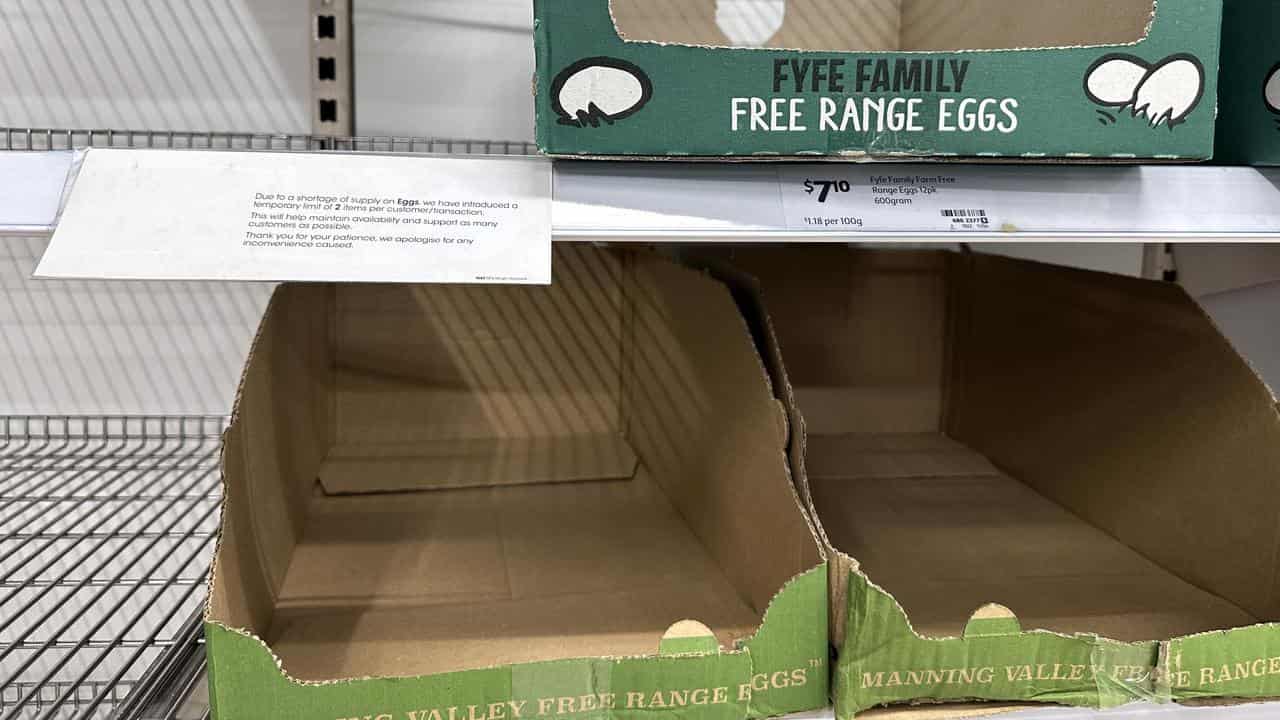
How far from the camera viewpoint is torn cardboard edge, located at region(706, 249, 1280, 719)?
1.90ft

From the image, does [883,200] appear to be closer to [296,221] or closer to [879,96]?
[879,96]

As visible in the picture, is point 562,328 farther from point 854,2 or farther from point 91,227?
point 91,227

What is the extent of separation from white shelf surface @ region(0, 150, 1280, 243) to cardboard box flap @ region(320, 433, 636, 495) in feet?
1.78

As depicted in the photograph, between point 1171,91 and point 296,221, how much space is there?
20.5 inches

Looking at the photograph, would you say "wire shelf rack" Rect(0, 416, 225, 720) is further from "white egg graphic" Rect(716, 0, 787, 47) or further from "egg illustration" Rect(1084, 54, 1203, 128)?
"egg illustration" Rect(1084, 54, 1203, 128)

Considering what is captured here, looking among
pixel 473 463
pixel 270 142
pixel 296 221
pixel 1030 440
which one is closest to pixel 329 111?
pixel 270 142

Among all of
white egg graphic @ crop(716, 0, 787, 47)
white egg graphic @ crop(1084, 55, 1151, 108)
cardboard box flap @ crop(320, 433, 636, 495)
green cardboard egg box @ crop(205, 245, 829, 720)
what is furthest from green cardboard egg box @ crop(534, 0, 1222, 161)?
white egg graphic @ crop(716, 0, 787, 47)

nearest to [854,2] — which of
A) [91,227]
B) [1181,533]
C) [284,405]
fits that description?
[1181,533]

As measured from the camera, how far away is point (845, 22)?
1.22 m

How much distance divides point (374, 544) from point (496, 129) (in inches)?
23.9

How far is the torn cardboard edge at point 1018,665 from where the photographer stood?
581mm

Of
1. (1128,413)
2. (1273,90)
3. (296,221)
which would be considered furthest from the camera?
(1128,413)

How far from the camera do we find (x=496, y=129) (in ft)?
4.08

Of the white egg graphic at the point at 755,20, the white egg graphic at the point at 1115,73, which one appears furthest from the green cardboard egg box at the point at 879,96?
the white egg graphic at the point at 755,20
